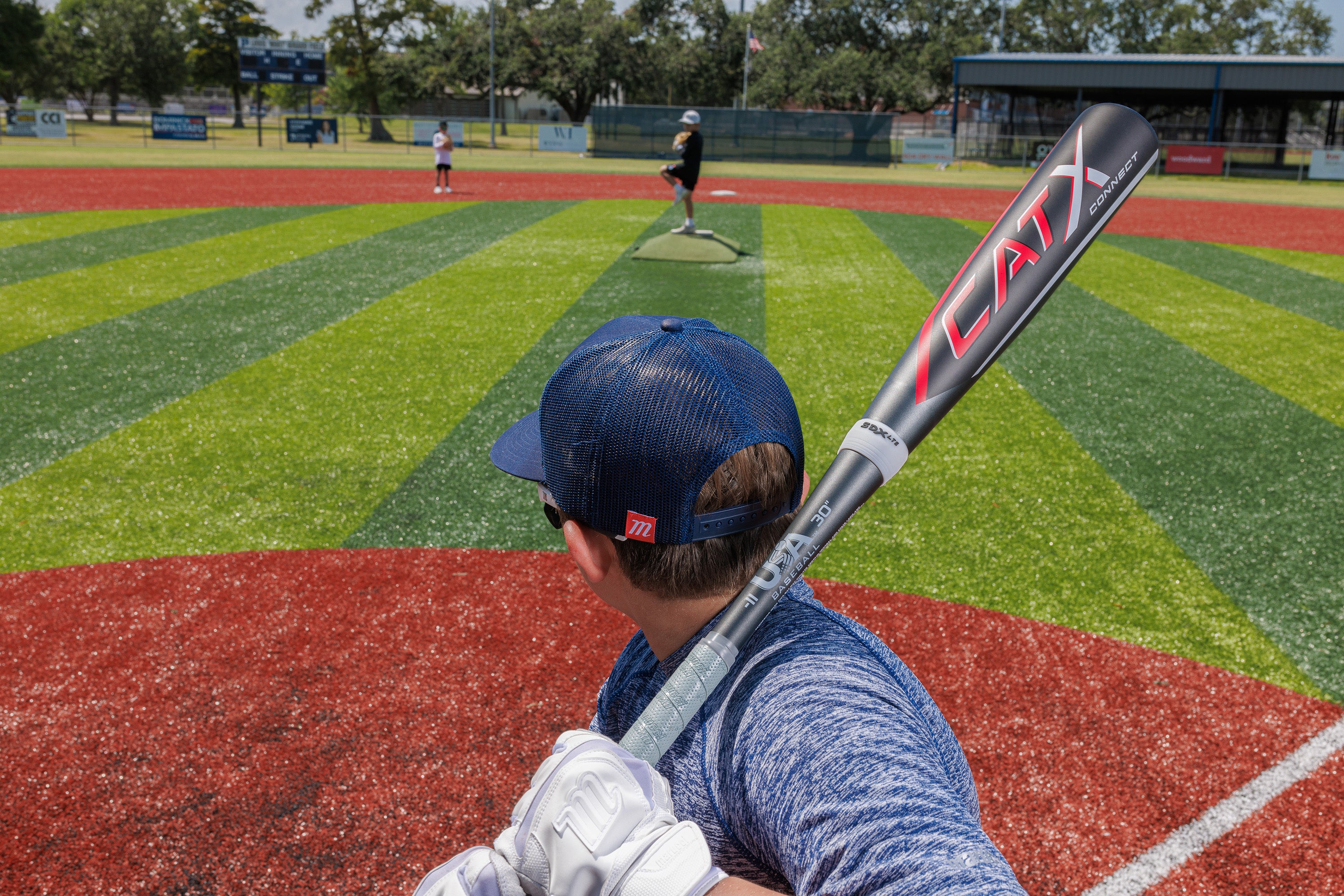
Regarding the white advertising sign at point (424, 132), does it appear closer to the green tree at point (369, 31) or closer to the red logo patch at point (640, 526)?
the green tree at point (369, 31)

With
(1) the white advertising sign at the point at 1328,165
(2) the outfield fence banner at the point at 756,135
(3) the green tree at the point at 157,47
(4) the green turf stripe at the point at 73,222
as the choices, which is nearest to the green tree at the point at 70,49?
(3) the green tree at the point at 157,47

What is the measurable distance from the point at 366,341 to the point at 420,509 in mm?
3798

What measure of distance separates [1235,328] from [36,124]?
45.7 m

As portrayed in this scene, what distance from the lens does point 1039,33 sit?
6562cm

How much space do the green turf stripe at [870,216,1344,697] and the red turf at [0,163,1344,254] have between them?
32.1 ft

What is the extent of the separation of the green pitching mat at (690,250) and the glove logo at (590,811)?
11964mm

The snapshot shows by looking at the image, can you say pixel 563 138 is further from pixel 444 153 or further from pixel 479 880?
pixel 479 880

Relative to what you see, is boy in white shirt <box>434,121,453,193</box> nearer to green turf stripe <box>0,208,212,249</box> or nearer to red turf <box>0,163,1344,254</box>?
red turf <box>0,163,1344,254</box>

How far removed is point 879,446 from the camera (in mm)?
1629

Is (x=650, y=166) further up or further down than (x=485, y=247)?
further up

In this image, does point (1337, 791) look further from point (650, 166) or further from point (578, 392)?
point (650, 166)

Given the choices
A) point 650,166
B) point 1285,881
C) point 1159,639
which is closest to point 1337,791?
point 1285,881

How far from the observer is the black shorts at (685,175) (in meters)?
13.9

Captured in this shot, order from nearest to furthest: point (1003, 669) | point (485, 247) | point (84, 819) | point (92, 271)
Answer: point (84, 819), point (1003, 669), point (92, 271), point (485, 247)
